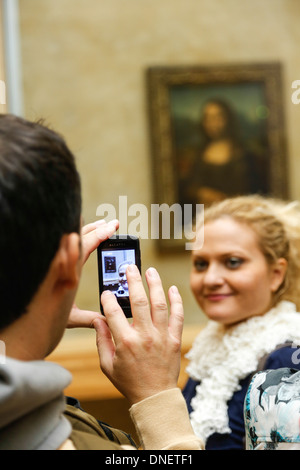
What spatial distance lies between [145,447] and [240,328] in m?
1.30

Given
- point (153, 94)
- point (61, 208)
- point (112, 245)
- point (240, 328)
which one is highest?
point (153, 94)

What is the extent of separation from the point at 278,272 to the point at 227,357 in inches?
18.0

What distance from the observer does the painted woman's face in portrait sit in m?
6.13

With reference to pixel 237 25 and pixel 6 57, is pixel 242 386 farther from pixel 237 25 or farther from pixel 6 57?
pixel 237 25

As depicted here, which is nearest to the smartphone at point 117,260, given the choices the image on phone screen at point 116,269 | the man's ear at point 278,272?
the image on phone screen at point 116,269

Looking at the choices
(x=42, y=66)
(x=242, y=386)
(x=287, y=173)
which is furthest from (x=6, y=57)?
(x=242, y=386)

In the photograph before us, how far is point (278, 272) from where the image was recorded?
252 cm

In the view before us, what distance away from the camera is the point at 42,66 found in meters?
5.86

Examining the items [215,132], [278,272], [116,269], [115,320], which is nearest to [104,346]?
[115,320]

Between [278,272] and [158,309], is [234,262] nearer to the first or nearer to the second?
[278,272]

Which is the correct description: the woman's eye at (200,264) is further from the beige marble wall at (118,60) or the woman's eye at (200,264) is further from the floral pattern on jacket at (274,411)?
the beige marble wall at (118,60)

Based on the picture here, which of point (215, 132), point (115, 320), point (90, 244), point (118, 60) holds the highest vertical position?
point (118, 60)

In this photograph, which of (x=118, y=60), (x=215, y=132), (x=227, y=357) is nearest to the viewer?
(x=227, y=357)

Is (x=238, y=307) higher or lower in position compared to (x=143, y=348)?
lower
